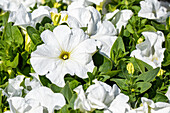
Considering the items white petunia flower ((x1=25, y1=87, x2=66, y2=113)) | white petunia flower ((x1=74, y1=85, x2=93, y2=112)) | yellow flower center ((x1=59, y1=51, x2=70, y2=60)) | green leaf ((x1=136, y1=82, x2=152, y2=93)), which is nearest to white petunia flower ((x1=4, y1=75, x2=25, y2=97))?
white petunia flower ((x1=25, y1=87, x2=66, y2=113))

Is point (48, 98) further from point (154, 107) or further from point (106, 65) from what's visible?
point (154, 107)

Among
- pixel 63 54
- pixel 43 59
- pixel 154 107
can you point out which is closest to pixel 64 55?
pixel 63 54

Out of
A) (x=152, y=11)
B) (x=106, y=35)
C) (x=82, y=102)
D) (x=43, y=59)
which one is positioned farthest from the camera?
(x=152, y=11)

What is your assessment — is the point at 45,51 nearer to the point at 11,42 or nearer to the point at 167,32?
the point at 11,42

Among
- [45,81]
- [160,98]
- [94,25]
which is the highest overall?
[94,25]

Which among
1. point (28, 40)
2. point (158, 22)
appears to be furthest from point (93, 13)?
point (158, 22)

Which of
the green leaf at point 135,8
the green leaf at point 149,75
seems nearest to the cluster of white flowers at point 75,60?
the green leaf at point 149,75
